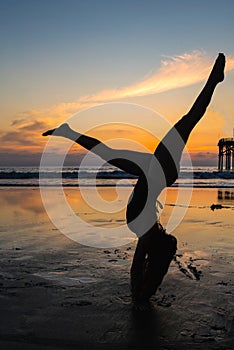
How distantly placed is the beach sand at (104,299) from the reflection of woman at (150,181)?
0.52m

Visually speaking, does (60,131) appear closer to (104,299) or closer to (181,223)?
(104,299)

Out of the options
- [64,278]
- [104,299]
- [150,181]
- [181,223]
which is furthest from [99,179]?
[150,181]

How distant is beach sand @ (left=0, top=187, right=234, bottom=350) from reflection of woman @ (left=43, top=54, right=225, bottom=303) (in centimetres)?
52

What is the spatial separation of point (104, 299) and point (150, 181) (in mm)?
1775

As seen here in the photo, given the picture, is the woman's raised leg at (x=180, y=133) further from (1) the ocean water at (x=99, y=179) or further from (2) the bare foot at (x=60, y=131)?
(1) the ocean water at (x=99, y=179)

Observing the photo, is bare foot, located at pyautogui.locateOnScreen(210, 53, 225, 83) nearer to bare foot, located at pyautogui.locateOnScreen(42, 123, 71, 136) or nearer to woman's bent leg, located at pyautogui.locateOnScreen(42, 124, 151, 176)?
woman's bent leg, located at pyautogui.locateOnScreen(42, 124, 151, 176)

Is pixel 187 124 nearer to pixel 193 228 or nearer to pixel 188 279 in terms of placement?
pixel 188 279

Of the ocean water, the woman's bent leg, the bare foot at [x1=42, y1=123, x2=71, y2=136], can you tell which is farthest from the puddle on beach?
the ocean water

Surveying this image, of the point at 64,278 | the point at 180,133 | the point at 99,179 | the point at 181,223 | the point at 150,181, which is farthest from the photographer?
the point at 99,179

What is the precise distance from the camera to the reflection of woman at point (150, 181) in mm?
5035

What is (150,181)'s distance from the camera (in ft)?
16.4

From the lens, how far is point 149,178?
500 cm

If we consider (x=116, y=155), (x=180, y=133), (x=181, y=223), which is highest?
(x=180, y=133)

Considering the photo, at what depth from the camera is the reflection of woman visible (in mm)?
5035
